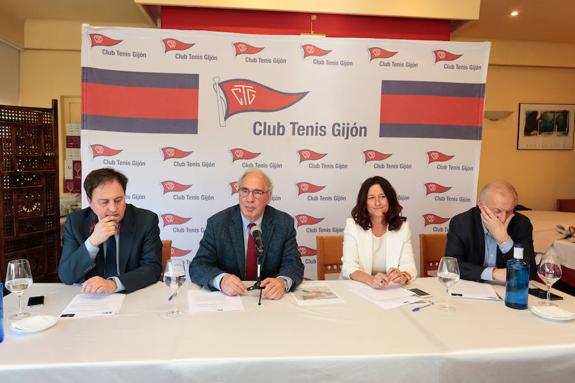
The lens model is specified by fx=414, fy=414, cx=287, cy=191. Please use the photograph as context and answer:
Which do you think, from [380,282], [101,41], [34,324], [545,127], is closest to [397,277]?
[380,282]

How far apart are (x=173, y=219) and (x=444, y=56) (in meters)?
2.71

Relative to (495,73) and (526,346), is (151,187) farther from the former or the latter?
(495,73)

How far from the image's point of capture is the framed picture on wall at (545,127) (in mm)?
6395

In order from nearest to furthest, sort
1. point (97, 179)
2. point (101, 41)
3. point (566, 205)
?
point (97, 179) < point (101, 41) < point (566, 205)

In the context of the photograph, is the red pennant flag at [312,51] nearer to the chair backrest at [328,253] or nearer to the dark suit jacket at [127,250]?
the chair backrest at [328,253]

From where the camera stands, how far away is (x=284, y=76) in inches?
137

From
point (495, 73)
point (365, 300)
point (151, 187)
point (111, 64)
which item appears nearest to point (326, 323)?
point (365, 300)

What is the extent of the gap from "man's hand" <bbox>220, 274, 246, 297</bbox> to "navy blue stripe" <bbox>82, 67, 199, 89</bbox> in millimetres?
2050

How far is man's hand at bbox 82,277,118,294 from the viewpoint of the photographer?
1725mm

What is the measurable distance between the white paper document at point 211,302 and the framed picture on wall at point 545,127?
6.13 metres

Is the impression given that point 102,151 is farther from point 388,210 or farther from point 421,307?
point 421,307

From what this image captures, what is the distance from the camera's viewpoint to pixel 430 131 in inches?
143

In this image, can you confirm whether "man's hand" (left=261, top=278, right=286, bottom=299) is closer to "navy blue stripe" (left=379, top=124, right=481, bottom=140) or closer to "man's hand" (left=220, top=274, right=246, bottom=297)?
"man's hand" (left=220, top=274, right=246, bottom=297)

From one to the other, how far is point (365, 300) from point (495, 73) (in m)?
5.78
